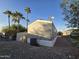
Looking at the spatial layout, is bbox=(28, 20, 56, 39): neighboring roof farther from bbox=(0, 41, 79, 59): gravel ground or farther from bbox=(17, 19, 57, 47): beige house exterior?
bbox=(0, 41, 79, 59): gravel ground

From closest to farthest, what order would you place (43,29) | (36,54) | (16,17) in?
(36,54), (43,29), (16,17)

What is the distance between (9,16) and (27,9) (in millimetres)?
7167

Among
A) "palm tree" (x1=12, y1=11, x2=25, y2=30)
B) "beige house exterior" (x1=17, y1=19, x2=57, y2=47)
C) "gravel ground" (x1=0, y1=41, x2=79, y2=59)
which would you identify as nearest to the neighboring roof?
"beige house exterior" (x1=17, y1=19, x2=57, y2=47)

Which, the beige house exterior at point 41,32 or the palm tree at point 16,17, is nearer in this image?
the beige house exterior at point 41,32

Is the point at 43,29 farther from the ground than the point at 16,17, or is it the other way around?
the point at 16,17

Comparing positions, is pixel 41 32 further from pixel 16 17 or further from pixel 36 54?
pixel 16 17

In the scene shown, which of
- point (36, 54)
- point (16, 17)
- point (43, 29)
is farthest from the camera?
point (16, 17)

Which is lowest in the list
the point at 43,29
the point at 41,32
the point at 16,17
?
the point at 41,32

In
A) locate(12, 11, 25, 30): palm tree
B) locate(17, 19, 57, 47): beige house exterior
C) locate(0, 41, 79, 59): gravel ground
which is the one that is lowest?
locate(0, 41, 79, 59): gravel ground

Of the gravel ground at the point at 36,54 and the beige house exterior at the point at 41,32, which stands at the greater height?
the beige house exterior at the point at 41,32

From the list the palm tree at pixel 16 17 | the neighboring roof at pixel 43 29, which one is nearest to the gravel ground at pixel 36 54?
the neighboring roof at pixel 43 29

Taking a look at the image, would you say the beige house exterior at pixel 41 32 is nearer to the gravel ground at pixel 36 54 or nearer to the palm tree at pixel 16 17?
the gravel ground at pixel 36 54

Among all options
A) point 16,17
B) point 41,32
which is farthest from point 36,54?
point 16,17

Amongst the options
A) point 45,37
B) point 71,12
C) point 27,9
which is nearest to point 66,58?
point 71,12
